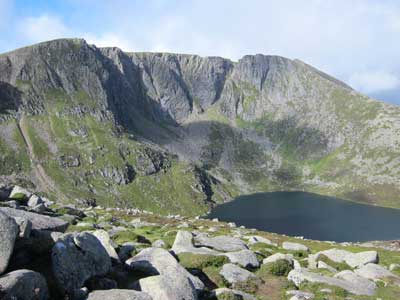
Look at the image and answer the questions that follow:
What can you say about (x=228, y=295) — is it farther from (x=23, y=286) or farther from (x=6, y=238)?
(x=6, y=238)

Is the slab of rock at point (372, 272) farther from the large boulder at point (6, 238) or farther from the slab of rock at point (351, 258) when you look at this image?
the large boulder at point (6, 238)

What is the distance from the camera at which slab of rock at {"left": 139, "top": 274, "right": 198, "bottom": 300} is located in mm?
22203

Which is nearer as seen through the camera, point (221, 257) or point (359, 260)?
point (221, 257)

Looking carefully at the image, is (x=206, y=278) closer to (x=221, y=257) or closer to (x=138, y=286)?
(x=221, y=257)

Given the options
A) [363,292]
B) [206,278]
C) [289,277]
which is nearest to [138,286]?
[206,278]

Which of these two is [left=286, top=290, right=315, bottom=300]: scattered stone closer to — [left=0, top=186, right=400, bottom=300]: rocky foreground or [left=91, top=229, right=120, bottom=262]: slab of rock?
[left=0, top=186, right=400, bottom=300]: rocky foreground

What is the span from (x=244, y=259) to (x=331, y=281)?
308 inches

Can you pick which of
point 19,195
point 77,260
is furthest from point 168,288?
point 19,195

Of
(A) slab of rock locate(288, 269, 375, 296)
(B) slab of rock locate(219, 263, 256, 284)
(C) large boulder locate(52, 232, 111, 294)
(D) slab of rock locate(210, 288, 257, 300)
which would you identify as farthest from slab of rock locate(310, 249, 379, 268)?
(C) large boulder locate(52, 232, 111, 294)

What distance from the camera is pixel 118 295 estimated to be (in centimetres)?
2083

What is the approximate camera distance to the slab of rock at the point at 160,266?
25.5 meters

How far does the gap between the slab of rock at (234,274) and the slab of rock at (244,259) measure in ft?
7.77

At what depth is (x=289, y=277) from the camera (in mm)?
33094

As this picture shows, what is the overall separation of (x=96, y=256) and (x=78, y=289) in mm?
3464
